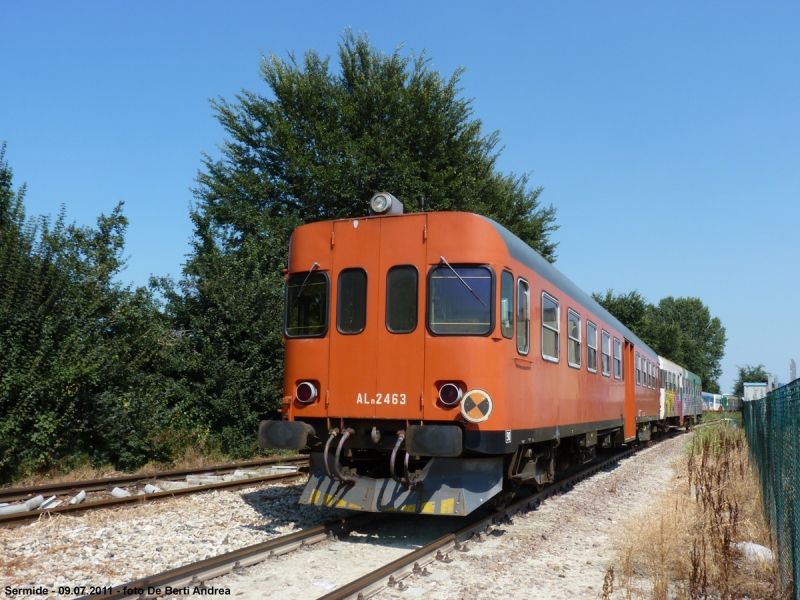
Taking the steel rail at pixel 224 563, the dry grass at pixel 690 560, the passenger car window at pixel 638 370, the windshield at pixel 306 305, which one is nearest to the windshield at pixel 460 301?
the windshield at pixel 306 305

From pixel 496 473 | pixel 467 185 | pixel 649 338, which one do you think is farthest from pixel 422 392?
pixel 649 338

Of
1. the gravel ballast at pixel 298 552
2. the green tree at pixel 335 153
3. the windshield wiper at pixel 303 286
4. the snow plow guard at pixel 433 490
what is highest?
the green tree at pixel 335 153

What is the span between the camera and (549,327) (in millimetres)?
8773

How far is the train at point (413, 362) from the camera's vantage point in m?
6.96

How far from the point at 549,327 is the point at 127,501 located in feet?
18.1

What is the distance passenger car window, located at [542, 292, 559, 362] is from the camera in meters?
8.55

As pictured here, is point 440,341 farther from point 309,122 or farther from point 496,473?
point 309,122

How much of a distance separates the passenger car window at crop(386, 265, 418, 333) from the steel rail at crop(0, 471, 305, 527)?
12.9 feet

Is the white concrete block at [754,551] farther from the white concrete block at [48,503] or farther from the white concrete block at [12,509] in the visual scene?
the white concrete block at [12,509]

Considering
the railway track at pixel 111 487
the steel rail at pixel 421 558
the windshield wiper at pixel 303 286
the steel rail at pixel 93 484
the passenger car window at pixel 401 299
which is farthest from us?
the steel rail at pixel 93 484

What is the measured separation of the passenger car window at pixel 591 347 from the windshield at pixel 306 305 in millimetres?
4839

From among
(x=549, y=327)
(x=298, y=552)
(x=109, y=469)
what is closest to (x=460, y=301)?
(x=549, y=327)

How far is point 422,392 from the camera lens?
7.11 metres

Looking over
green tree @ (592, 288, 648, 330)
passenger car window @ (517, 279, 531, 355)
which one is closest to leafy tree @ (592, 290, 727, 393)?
green tree @ (592, 288, 648, 330)
